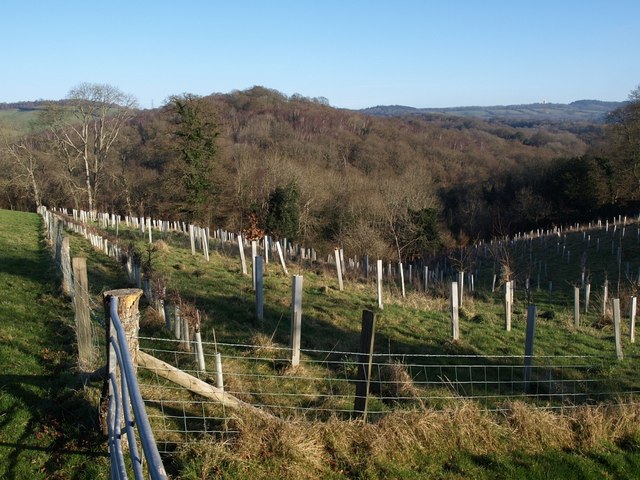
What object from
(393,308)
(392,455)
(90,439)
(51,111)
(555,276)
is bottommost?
(555,276)

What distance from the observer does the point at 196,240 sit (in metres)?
25.4

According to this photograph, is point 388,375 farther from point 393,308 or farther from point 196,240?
point 196,240

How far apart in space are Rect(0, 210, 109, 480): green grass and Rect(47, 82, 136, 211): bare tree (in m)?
36.5

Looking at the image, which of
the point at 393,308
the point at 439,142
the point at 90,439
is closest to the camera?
the point at 90,439

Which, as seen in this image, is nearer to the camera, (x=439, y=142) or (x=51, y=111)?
(x=51, y=111)

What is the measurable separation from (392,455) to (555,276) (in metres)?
23.6

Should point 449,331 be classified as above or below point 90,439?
below

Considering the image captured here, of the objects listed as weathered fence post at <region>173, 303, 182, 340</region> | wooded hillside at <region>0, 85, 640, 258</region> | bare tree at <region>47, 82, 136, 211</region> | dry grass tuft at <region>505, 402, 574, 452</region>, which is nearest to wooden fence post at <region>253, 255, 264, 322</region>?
weathered fence post at <region>173, 303, 182, 340</region>

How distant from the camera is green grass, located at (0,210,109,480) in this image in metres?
4.95

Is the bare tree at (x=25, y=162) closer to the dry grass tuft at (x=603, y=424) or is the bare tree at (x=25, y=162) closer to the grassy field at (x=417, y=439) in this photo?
the grassy field at (x=417, y=439)

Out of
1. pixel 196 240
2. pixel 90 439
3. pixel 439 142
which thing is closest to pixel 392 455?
pixel 90 439

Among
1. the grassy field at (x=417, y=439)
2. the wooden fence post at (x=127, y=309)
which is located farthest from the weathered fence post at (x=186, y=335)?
the wooden fence post at (x=127, y=309)

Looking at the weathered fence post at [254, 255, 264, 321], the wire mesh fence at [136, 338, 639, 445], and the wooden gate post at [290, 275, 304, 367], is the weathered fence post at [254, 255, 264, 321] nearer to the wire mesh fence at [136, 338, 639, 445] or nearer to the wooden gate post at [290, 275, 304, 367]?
the wire mesh fence at [136, 338, 639, 445]

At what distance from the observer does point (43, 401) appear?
6.04 m
